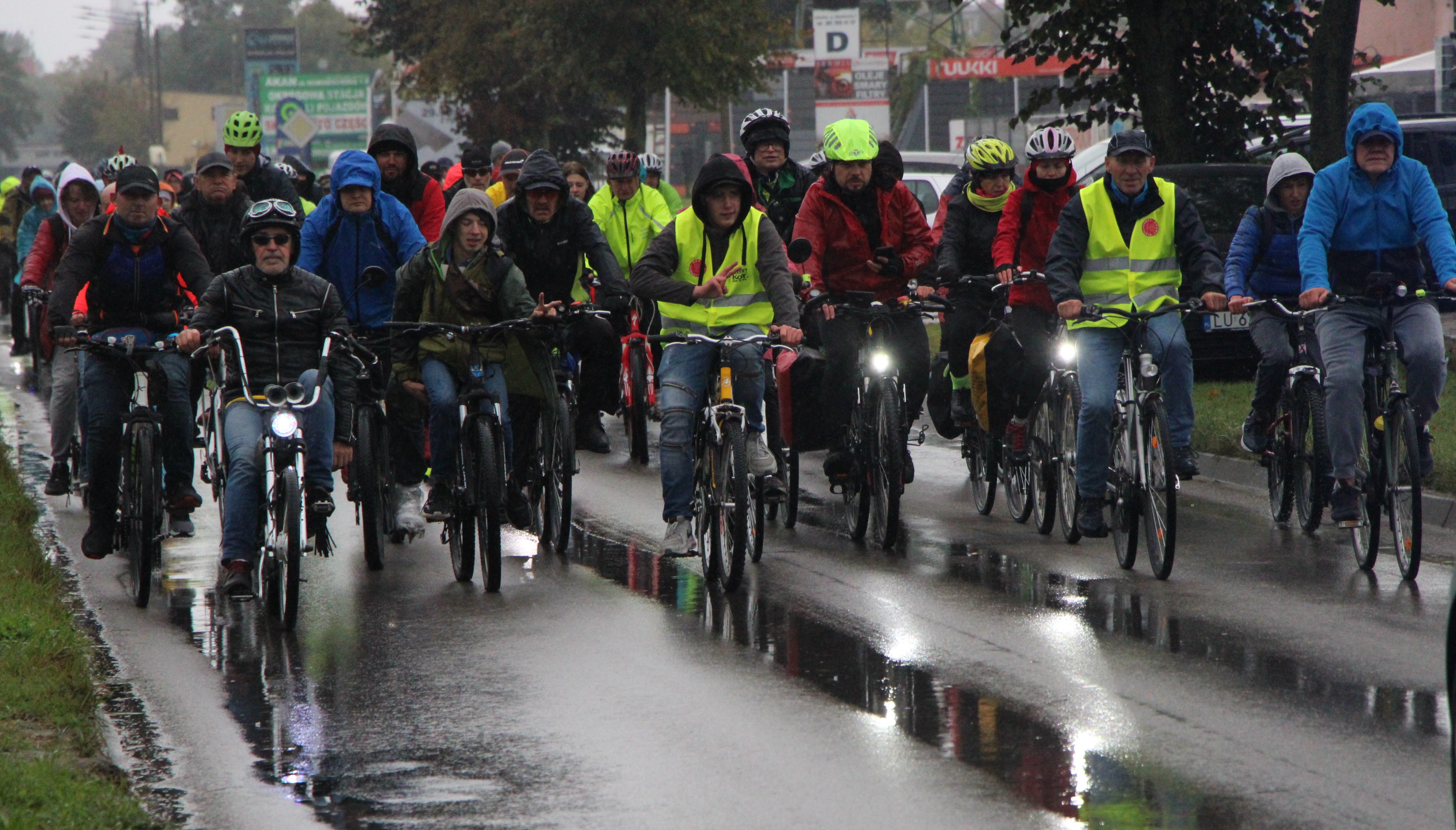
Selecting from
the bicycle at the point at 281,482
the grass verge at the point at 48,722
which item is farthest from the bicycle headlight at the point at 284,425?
the grass verge at the point at 48,722

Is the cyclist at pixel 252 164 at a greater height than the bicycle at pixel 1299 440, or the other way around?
the cyclist at pixel 252 164

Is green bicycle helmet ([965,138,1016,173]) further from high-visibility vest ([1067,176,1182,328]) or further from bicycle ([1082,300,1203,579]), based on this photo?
bicycle ([1082,300,1203,579])

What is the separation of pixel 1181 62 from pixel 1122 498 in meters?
10.6

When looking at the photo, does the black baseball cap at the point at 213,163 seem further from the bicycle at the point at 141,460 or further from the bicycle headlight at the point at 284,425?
the bicycle headlight at the point at 284,425

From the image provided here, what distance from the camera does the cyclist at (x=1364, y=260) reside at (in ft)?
29.9

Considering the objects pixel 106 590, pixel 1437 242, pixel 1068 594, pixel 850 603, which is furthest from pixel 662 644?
pixel 1437 242

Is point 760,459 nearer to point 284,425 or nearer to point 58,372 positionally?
point 284,425

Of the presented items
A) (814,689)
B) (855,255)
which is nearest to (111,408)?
(855,255)

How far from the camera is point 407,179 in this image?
1117 centimetres

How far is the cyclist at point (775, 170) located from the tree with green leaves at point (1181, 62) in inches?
265

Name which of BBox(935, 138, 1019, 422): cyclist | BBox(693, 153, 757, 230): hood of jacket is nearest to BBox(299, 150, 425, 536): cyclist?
BBox(693, 153, 757, 230): hood of jacket

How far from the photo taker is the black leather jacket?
8.81 meters

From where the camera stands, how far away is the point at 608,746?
6285 millimetres

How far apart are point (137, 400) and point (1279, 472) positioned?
5.79 m
